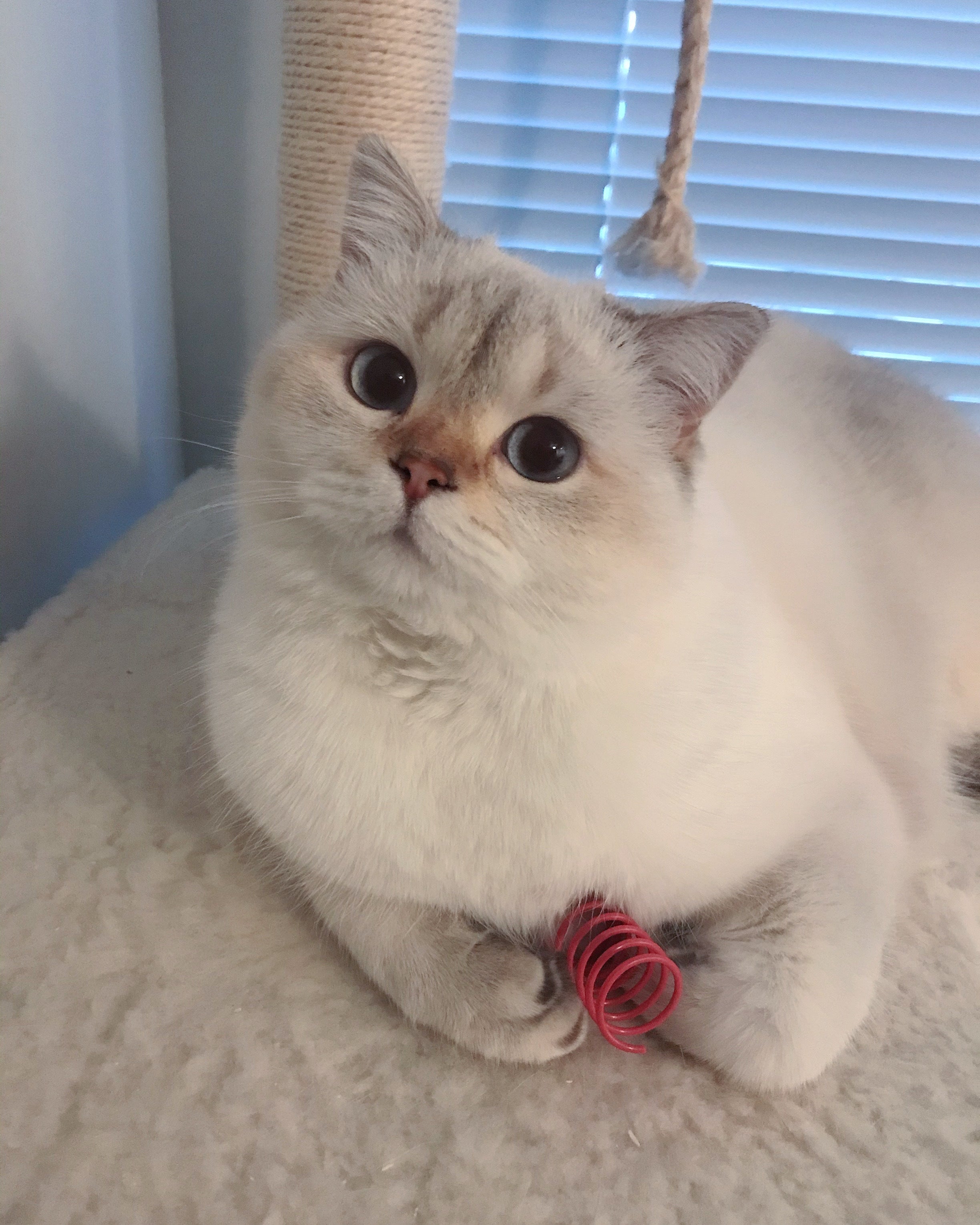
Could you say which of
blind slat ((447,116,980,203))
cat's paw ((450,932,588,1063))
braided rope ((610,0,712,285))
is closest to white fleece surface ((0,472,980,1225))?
cat's paw ((450,932,588,1063))

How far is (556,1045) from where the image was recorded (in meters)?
0.91

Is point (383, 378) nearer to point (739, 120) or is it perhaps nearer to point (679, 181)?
point (679, 181)

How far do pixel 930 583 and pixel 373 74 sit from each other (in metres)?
1.21

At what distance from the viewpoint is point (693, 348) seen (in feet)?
2.88

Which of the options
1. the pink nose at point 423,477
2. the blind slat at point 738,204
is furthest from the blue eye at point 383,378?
the blind slat at point 738,204

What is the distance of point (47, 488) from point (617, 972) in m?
1.27

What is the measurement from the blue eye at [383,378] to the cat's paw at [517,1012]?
56 cm

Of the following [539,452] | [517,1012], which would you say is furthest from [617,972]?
[539,452]

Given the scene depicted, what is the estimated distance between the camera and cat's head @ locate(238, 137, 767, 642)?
0.77 metres

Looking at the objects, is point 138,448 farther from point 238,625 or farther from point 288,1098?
point 288,1098

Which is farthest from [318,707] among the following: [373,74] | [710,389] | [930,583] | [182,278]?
[182,278]

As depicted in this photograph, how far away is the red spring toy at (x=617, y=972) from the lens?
90 cm

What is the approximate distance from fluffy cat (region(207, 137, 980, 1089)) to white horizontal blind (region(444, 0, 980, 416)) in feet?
3.90

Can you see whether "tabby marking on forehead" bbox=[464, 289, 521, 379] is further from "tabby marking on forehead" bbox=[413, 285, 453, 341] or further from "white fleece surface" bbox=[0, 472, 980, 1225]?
"white fleece surface" bbox=[0, 472, 980, 1225]
